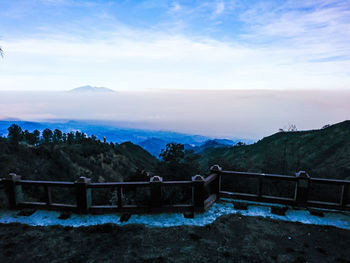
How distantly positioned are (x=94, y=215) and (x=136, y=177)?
11.2m

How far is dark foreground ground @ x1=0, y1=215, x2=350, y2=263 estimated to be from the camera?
18.4ft

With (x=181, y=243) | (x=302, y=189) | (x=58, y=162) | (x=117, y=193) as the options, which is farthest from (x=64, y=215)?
(x=58, y=162)

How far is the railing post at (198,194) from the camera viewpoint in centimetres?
784

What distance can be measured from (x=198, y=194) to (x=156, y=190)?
1.48 meters

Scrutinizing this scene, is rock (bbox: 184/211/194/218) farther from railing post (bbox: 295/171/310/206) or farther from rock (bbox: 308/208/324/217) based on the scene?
rock (bbox: 308/208/324/217)

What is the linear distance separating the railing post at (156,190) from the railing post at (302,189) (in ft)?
16.1

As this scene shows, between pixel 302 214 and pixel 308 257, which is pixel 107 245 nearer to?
pixel 308 257

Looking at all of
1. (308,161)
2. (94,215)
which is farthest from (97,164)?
(308,161)

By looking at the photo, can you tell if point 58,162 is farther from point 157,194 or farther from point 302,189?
point 302,189

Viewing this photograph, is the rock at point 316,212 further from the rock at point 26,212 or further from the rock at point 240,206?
the rock at point 26,212

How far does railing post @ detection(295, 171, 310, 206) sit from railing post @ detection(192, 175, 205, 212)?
3.47 m

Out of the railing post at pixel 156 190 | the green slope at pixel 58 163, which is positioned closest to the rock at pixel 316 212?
the railing post at pixel 156 190

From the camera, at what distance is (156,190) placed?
25.3ft

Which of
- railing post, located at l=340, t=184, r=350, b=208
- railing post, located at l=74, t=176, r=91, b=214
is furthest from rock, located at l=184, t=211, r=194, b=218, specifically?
railing post, located at l=340, t=184, r=350, b=208
